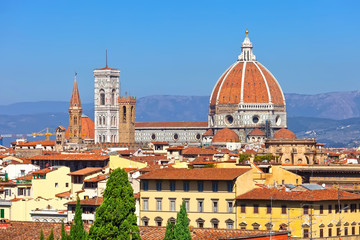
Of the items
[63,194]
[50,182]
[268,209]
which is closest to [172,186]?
[268,209]

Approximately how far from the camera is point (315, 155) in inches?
4136

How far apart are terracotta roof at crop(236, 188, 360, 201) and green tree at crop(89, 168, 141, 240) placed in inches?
530

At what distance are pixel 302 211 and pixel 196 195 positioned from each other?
7.05 meters

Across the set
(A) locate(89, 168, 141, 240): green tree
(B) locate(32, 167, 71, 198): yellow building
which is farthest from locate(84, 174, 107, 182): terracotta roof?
(A) locate(89, 168, 141, 240): green tree

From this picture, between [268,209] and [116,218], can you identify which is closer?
[116,218]

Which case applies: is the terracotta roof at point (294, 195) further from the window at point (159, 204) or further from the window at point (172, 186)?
the window at point (159, 204)

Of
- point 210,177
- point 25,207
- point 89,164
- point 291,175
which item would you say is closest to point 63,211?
point 25,207

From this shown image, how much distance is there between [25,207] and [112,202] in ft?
72.0

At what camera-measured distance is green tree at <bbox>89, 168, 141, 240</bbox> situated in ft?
133

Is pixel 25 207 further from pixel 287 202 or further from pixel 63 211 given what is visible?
pixel 287 202

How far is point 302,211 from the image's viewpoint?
171 ft

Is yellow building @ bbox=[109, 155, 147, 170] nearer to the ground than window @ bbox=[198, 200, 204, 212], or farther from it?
farther from it

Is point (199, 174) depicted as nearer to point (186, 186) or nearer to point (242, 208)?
point (186, 186)

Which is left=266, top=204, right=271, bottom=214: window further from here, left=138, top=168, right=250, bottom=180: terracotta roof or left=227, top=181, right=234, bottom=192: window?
left=227, top=181, right=234, bottom=192: window
